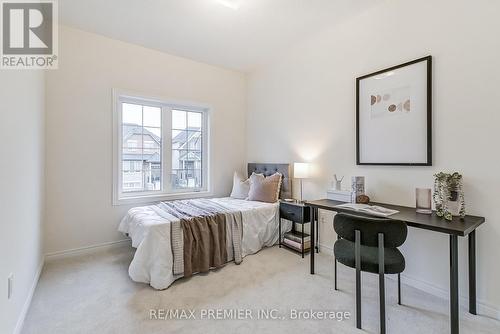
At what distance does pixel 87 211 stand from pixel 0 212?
1.86 metres

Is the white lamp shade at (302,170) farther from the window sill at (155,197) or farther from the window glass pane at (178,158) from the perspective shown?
the window glass pane at (178,158)

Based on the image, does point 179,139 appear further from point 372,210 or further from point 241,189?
point 372,210

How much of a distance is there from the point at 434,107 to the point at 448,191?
2.44 feet

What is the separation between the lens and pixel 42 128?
8.45 feet

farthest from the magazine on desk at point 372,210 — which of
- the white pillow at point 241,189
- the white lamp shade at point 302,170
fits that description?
the white pillow at point 241,189

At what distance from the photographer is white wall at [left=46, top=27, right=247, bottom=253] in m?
2.81

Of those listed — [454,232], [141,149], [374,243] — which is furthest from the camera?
[141,149]

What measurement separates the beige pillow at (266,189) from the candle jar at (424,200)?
169 centimetres

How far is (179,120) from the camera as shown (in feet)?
12.6

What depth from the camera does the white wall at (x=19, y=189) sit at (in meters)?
1.36

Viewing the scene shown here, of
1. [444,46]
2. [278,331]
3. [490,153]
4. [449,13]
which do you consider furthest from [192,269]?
[449,13]

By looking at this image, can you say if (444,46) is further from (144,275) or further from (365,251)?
(144,275)

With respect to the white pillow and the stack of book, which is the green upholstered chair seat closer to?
the stack of book

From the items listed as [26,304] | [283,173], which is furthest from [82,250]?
[283,173]
